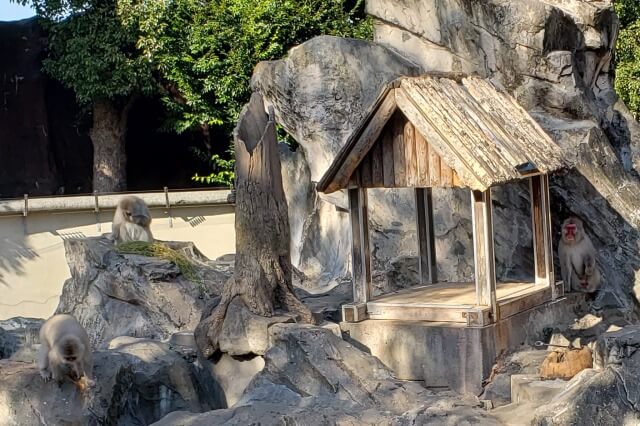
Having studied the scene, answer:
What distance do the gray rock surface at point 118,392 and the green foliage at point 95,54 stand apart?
40.8 ft

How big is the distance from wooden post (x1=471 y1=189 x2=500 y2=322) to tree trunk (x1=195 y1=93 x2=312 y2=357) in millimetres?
1686

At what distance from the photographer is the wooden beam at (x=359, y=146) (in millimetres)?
9109

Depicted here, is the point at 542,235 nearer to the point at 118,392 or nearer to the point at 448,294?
the point at 448,294

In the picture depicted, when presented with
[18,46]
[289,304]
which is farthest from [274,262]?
[18,46]

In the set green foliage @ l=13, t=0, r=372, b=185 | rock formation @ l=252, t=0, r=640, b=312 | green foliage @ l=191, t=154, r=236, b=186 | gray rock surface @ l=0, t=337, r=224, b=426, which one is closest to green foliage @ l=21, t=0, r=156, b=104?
green foliage @ l=13, t=0, r=372, b=185

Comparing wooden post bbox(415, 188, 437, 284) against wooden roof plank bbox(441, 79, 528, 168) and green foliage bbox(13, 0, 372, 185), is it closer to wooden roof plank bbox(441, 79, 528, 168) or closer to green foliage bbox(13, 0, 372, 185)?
wooden roof plank bbox(441, 79, 528, 168)

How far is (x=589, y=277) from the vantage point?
38.1 feet

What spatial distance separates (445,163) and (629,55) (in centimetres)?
1562

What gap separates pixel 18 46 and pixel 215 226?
794 cm

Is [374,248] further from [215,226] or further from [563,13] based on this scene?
[215,226]

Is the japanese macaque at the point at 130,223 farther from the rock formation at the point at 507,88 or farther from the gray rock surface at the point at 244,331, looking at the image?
the gray rock surface at the point at 244,331

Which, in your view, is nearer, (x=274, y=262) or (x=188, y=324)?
(x=274, y=262)

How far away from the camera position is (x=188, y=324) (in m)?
13.0

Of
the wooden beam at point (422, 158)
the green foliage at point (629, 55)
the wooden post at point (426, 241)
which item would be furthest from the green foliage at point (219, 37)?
the wooden beam at point (422, 158)
